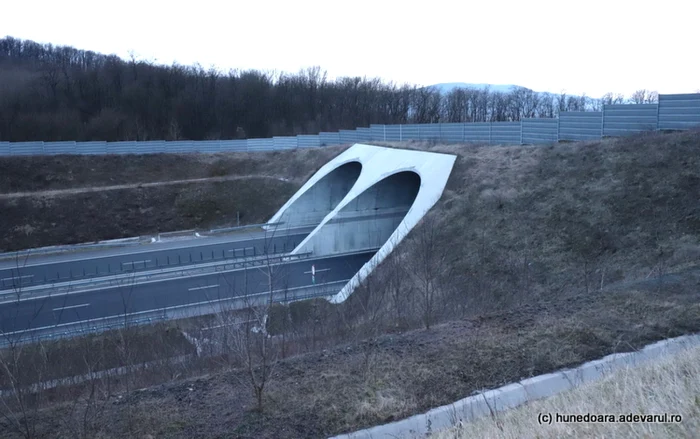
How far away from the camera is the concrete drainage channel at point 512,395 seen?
514 centimetres

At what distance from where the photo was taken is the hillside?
5.75 metres

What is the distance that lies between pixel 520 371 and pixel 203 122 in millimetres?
64250

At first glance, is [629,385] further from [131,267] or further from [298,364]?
[131,267]

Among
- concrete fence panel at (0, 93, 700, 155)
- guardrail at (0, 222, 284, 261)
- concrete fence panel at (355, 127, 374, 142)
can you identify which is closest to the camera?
concrete fence panel at (0, 93, 700, 155)

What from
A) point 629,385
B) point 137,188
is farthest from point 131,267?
point 629,385

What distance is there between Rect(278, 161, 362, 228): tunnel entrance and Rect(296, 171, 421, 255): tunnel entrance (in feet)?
22.9

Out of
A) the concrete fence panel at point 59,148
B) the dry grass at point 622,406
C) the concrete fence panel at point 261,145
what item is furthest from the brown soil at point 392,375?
the concrete fence panel at point 59,148

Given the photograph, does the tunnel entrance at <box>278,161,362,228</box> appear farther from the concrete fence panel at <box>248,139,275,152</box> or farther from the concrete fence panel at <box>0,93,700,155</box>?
the concrete fence panel at <box>248,139,275,152</box>

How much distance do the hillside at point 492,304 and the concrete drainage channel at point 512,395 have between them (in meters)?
0.17

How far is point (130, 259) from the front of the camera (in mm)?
27344

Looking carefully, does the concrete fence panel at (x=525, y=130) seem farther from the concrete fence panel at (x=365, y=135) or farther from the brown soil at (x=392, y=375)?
the brown soil at (x=392, y=375)

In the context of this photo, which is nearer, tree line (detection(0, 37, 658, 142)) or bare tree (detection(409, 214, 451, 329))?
bare tree (detection(409, 214, 451, 329))

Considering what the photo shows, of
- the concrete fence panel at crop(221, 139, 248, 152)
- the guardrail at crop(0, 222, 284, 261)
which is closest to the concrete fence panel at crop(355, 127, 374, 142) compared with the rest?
the guardrail at crop(0, 222, 284, 261)

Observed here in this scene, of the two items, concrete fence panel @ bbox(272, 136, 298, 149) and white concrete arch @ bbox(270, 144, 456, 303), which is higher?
concrete fence panel @ bbox(272, 136, 298, 149)
